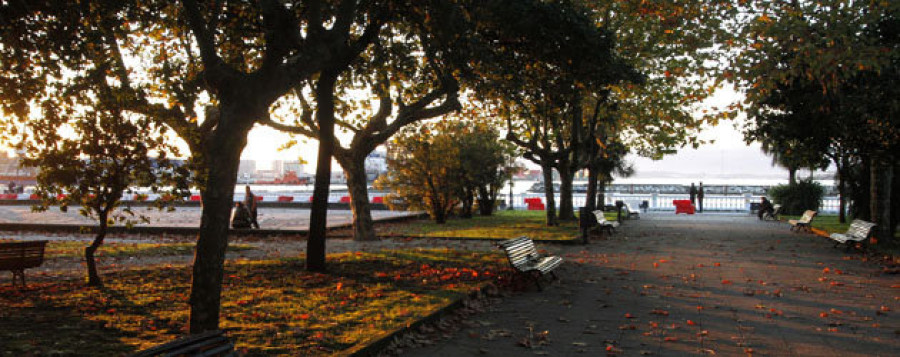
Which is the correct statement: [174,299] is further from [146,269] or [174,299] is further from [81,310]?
[146,269]

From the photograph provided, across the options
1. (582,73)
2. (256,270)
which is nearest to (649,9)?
(582,73)

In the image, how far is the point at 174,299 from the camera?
7.74m

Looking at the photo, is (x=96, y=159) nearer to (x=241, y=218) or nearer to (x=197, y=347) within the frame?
(x=197, y=347)

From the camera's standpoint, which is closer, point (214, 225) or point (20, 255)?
point (214, 225)

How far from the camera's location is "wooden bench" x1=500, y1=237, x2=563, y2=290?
29.2 ft

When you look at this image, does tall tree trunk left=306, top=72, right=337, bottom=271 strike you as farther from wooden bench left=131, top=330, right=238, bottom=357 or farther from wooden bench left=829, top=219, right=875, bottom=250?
wooden bench left=829, top=219, right=875, bottom=250

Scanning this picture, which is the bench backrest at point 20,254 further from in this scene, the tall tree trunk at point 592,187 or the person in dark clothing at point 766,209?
the person in dark clothing at point 766,209

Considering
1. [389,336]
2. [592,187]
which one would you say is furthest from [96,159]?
[592,187]

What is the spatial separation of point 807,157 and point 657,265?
9.39 meters

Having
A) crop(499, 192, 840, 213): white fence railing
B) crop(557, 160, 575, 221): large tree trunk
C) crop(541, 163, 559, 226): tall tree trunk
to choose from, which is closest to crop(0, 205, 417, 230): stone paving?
crop(541, 163, 559, 226): tall tree trunk

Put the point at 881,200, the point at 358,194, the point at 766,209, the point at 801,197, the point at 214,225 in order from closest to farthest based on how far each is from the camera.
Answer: the point at 214,225 < the point at 881,200 < the point at 358,194 < the point at 766,209 < the point at 801,197

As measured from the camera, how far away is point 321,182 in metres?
10.1

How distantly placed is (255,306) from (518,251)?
391 centimetres

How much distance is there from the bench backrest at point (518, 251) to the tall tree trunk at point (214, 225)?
169 inches
